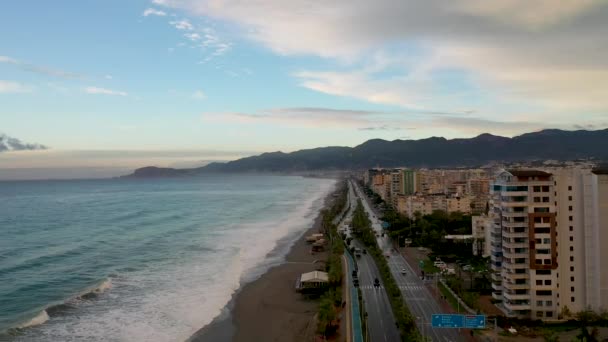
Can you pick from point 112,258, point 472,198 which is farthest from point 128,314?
point 472,198

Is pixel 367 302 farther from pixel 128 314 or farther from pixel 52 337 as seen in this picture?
pixel 52 337

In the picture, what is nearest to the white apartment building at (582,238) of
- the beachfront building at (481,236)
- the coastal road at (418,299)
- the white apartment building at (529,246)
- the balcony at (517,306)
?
the white apartment building at (529,246)

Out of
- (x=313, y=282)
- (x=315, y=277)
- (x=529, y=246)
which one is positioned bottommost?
(x=313, y=282)

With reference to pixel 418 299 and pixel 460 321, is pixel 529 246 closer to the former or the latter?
pixel 418 299

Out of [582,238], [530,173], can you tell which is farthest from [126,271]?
[582,238]

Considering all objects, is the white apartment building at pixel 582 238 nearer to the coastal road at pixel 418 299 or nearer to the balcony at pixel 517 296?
the balcony at pixel 517 296

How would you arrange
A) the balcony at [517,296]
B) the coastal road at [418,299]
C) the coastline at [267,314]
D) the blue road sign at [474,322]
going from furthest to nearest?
the balcony at [517,296] → the coastline at [267,314] → the coastal road at [418,299] → the blue road sign at [474,322]
